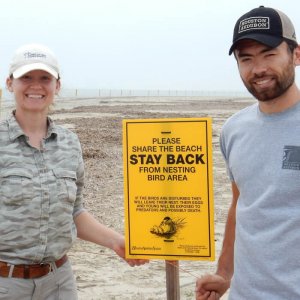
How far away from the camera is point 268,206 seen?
Result: 208cm

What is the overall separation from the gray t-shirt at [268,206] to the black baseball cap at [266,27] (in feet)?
0.95

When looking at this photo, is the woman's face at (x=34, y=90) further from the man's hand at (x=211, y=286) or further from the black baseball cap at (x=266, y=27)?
the man's hand at (x=211, y=286)

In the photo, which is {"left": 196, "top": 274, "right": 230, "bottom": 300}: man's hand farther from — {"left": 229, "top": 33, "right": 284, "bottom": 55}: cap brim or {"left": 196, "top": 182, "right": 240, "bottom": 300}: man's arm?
{"left": 229, "top": 33, "right": 284, "bottom": 55}: cap brim

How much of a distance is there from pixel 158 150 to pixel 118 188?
6752 mm

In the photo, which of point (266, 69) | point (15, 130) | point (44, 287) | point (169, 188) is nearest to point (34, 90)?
point (15, 130)

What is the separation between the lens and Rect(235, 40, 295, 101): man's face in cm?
214

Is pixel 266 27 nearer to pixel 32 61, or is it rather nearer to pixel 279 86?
pixel 279 86

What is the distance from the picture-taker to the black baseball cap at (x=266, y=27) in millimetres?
2150

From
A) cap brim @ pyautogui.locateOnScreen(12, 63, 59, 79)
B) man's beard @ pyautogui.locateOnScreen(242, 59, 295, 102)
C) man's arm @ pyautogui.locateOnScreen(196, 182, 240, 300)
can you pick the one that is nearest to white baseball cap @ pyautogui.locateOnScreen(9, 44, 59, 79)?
cap brim @ pyautogui.locateOnScreen(12, 63, 59, 79)

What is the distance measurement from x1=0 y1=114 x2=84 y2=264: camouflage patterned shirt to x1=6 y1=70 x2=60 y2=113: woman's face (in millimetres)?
106

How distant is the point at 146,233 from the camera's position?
2.76m

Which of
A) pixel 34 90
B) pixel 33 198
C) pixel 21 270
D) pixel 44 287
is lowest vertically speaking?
pixel 44 287

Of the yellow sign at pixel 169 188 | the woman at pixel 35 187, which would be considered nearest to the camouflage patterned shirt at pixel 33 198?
the woman at pixel 35 187

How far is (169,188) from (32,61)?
A: 3.03 ft
